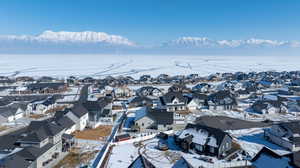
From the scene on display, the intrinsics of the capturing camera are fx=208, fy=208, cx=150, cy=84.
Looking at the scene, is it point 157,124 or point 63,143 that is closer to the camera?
point 63,143

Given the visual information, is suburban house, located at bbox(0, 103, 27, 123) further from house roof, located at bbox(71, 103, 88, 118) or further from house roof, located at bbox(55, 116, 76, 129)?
house roof, located at bbox(55, 116, 76, 129)

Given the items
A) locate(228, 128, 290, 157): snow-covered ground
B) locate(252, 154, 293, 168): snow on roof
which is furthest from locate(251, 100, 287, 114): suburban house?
locate(252, 154, 293, 168): snow on roof

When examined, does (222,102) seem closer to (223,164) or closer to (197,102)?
(197,102)

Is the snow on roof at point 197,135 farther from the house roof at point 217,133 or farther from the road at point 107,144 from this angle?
the road at point 107,144

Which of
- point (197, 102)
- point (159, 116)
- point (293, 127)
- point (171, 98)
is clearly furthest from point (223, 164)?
point (197, 102)

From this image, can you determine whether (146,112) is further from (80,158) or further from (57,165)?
(57,165)

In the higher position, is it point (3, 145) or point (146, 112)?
point (146, 112)

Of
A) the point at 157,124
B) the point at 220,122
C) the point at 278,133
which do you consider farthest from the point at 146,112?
the point at 278,133

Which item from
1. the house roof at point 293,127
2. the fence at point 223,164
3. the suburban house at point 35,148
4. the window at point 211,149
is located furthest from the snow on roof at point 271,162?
the suburban house at point 35,148
